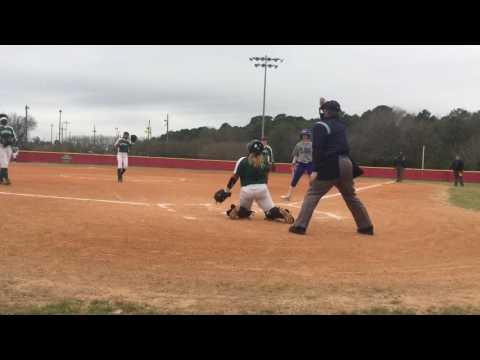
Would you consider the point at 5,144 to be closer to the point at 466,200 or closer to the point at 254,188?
the point at 254,188

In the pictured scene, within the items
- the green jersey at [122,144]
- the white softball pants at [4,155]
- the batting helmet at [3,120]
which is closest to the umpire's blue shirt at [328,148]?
→ the white softball pants at [4,155]

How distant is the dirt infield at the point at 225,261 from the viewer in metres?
4.54

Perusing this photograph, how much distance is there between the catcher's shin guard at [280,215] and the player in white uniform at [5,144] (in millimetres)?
8789

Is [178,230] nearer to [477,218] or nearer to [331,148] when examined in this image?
[331,148]

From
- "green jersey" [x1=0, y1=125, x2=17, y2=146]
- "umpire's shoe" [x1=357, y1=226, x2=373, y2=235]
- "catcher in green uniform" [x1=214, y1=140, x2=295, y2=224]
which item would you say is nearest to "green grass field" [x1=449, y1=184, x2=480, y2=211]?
"umpire's shoe" [x1=357, y1=226, x2=373, y2=235]

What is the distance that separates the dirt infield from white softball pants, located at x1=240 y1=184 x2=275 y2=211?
35 centimetres

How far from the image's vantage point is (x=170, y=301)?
438 cm

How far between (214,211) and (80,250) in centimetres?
448

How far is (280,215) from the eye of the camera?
9234 millimetres

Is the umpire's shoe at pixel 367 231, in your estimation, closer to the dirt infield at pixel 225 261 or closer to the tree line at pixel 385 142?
the dirt infield at pixel 225 261

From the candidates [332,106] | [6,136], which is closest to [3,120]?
[6,136]

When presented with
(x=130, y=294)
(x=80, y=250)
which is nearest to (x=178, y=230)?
(x=80, y=250)

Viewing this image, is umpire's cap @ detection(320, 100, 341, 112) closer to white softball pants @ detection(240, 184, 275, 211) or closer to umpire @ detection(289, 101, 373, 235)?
umpire @ detection(289, 101, 373, 235)

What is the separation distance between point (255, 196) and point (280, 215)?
23.5 inches
